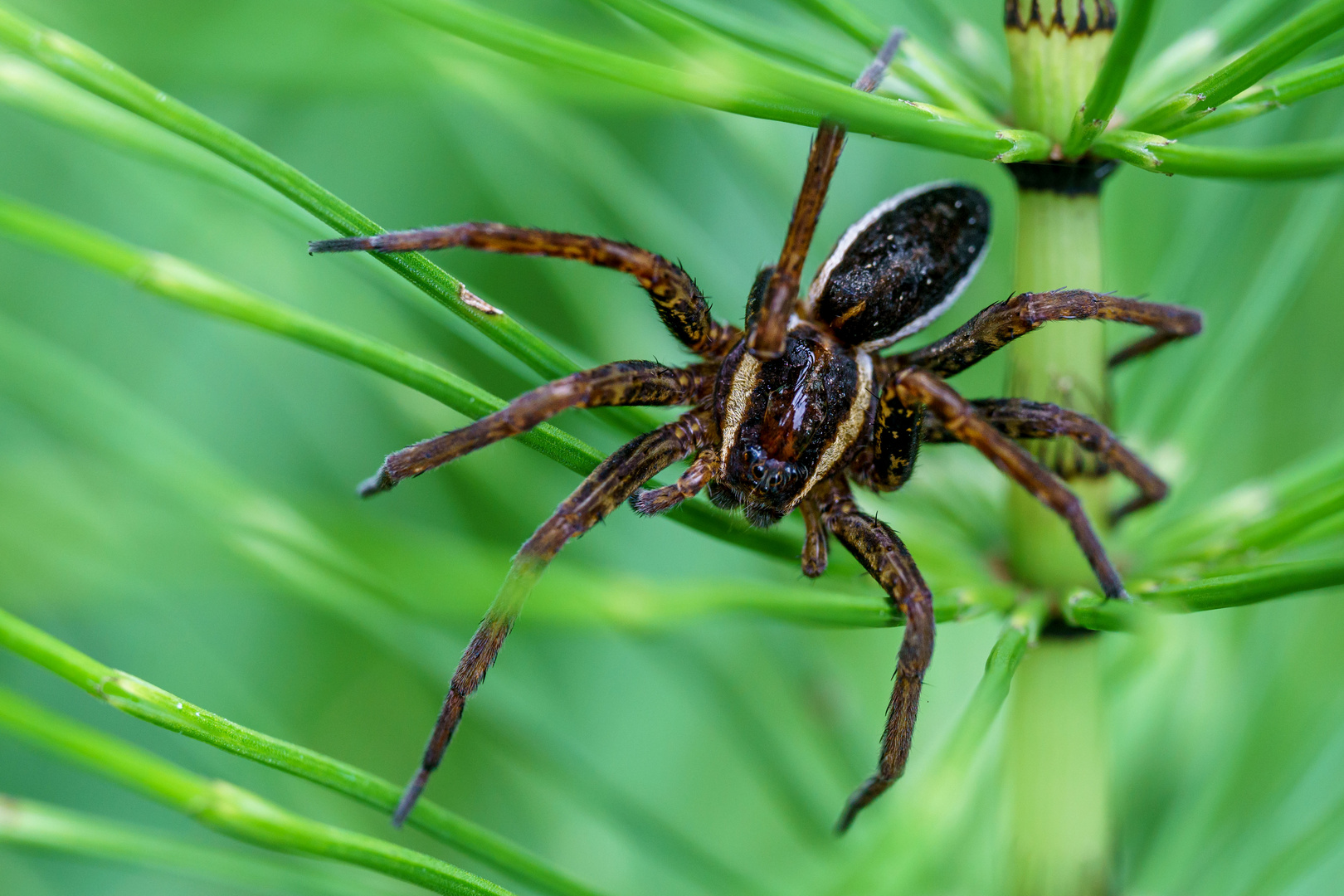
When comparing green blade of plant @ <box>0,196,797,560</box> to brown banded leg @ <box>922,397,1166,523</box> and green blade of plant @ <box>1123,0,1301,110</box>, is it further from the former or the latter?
green blade of plant @ <box>1123,0,1301,110</box>

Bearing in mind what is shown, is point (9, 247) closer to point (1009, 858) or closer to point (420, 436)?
point (420, 436)

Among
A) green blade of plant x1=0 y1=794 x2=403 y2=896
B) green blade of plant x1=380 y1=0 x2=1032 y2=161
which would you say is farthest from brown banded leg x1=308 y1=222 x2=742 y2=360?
green blade of plant x1=0 y1=794 x2=403 y2=896

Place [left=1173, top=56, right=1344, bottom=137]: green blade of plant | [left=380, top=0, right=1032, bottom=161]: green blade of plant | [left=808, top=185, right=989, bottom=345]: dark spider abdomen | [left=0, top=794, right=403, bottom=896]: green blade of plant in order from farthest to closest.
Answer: [left=808, top=185, right=989, bottom=345]: dark spider abdomen, [left=0, top=794, right=403, bottom=896]: green blade of plant, [left=1173, top=56, right=1344, bottom=137]: green blade of plant, [left=380, top=0, right=1032, bottom=161]: green blade of plant

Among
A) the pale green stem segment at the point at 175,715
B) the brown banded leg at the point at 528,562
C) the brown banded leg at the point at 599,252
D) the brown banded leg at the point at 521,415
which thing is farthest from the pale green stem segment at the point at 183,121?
the pale green stem segment at the point at 175,715

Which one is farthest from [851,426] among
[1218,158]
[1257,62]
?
[1257,62]

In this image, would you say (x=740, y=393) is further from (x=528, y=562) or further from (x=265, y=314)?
(x=265, y=314)

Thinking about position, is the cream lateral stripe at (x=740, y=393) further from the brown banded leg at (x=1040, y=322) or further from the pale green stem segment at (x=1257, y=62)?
the pale green stem segment at (x=1257, y=62)
